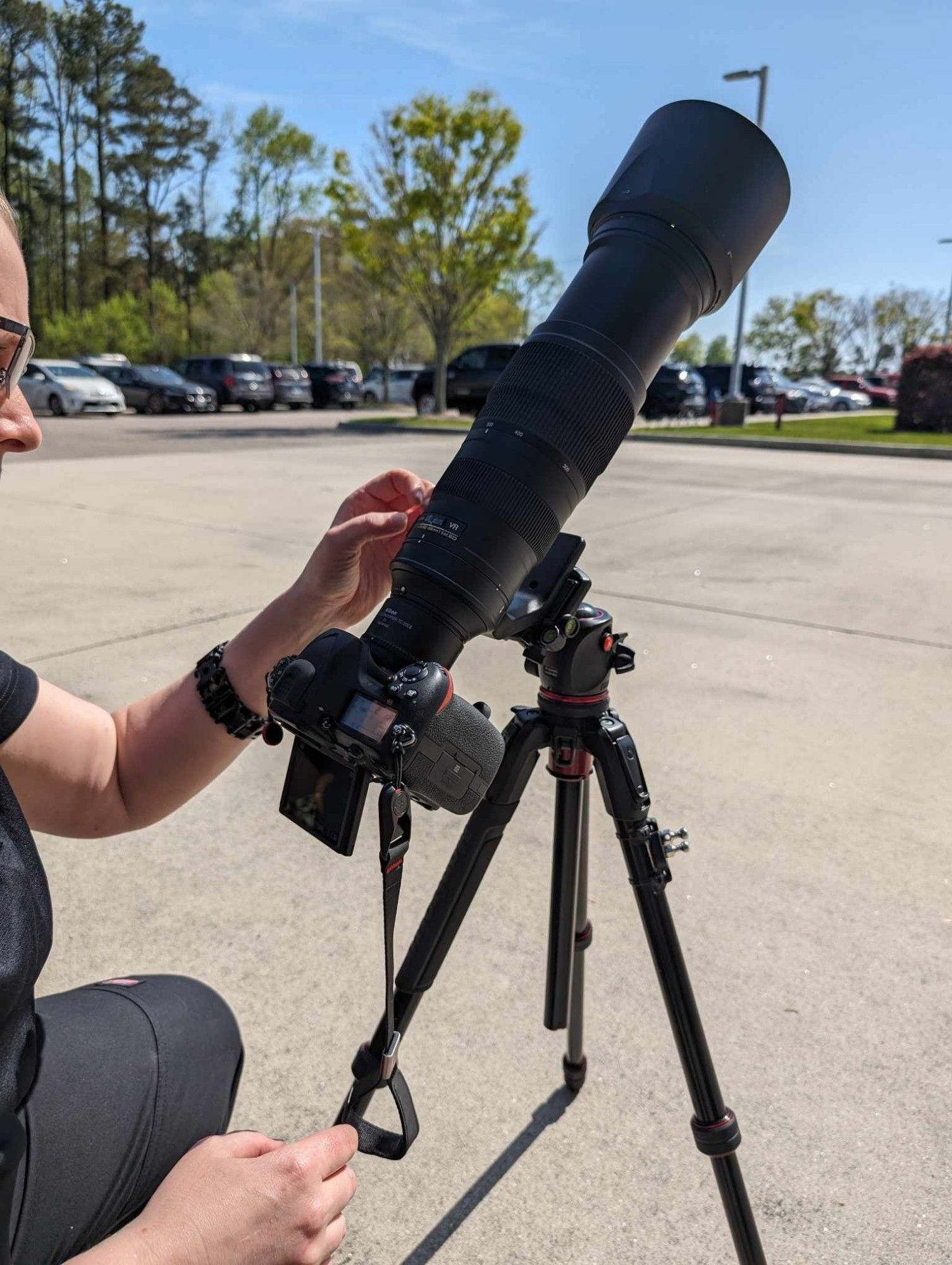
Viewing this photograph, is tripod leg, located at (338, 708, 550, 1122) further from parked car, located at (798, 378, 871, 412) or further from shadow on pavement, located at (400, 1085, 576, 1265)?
parked car, located at (798, 378, 871, 412)

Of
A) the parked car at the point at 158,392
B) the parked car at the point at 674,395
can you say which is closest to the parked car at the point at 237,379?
the parked car at the point at 158,392

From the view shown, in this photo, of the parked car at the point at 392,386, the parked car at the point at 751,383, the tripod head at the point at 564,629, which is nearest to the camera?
the tripod head at the point at 564,629

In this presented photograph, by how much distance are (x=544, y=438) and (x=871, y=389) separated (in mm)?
46551

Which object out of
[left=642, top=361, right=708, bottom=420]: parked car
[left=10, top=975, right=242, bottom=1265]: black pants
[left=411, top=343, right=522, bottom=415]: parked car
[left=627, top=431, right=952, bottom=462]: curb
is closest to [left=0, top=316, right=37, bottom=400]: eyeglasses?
[left=10, top=975, right=242, bottom=1265]: black pants

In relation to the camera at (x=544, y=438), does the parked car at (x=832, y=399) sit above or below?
above

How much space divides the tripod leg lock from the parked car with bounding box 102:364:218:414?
25874 mm

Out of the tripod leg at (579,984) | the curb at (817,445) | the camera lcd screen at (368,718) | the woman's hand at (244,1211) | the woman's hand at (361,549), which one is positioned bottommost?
the tripod leg at (579,984)

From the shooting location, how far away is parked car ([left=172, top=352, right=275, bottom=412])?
2694 cm

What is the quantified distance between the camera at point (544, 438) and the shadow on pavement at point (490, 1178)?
1015 mm

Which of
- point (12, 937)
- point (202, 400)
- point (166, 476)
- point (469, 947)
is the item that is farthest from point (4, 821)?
point (202, 400)

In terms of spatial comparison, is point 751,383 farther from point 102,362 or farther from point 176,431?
point 102,362

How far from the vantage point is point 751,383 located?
31.0 m

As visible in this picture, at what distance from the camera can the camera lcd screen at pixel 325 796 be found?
1.07 metres

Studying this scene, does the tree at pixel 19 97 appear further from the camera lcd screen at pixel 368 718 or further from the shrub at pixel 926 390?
the shrub at pixel 926 390
